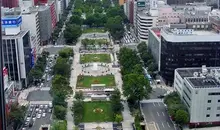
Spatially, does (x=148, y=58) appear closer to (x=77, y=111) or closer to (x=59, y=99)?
(x=59, y=99)

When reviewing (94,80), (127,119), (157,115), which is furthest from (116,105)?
(94,80)

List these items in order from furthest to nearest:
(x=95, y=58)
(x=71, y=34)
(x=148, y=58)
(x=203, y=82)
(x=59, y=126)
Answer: (x=71, y=34)
(x=95, y=58)
(x=148, y=58)
(x=203, y=82)
(x=59, y=126)

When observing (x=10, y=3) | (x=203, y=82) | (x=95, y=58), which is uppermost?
(x=10, y=3)

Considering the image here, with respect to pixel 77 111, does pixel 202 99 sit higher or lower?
higher

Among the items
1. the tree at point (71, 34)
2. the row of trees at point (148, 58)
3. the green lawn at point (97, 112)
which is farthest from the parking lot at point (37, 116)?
the tree at point (71, 34)

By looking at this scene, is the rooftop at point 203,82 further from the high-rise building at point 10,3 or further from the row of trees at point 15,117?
the high-rise building at point 10,3

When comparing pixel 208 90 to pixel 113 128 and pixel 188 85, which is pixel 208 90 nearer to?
pixel 188 85
